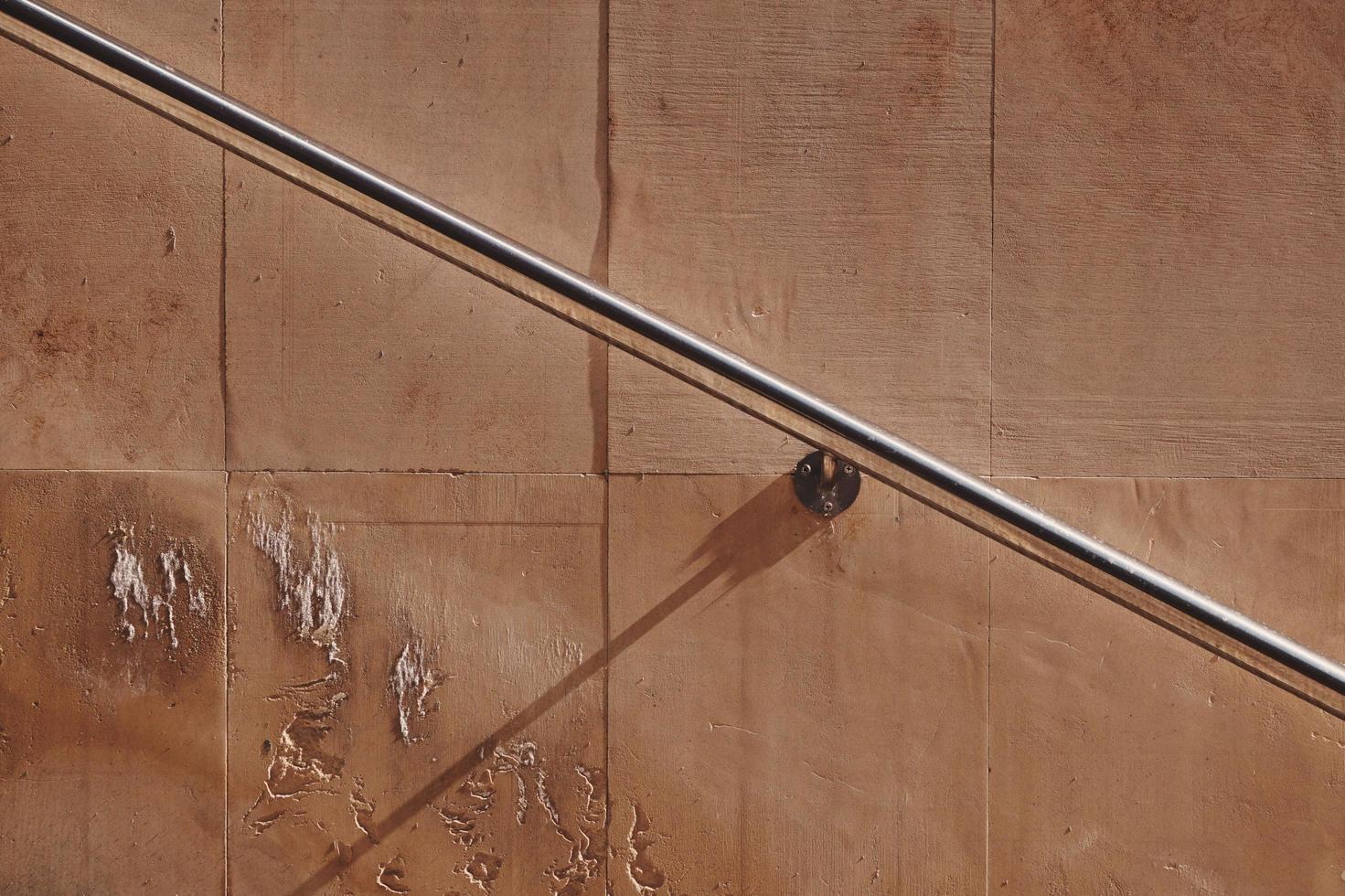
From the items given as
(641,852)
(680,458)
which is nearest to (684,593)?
(680,458)

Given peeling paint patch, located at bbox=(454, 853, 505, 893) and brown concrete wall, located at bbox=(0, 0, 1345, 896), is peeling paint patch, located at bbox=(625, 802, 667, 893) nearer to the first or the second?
brown concrete wall, located at bbox=(0, 0, 1345, 896)

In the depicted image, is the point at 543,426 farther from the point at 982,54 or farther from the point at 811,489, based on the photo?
the point at 982,54

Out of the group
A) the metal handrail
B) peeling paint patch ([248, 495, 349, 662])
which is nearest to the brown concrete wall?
peeling paint patch ([248, 495, 349, 662])

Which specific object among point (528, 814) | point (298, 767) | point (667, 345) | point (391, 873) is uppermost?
point (667, 345)

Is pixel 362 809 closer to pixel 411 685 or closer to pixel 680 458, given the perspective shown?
pixel 411 685

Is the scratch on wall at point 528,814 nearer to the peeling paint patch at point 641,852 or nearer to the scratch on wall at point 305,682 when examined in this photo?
the peeling paint patch at point 641,852

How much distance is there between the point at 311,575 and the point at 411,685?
0.38m

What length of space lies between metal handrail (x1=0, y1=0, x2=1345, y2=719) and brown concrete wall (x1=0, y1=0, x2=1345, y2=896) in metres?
0.62

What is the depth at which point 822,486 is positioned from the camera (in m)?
1.96

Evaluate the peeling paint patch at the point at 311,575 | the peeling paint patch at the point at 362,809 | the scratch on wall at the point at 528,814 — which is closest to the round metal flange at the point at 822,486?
the scratch on wall at the point at 528,814

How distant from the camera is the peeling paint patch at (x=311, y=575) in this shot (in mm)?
1995

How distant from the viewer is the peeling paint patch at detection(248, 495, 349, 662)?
1995mm

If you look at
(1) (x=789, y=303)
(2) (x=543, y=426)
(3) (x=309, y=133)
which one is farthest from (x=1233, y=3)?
(3) (x=309, y=133)

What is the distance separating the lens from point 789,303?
1994 mm
